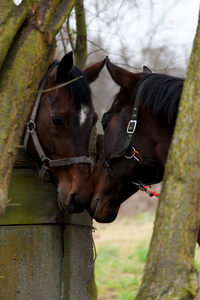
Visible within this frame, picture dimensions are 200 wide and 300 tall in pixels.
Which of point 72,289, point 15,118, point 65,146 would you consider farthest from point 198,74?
point 72,289

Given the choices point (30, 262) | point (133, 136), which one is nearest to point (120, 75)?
point (133, 136)

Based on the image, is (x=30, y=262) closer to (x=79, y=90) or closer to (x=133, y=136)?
(x=133, y=136)

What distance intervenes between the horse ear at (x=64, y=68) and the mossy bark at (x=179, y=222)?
A: 1420mm

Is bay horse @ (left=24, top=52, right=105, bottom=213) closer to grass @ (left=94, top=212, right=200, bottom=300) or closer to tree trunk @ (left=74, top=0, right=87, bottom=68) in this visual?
grass @ (left=94, top=212, right=200, bottom=300)

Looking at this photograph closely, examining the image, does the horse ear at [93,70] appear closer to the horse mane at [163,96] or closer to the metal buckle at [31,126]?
the horse mane at [163,96]

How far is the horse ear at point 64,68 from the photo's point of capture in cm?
329

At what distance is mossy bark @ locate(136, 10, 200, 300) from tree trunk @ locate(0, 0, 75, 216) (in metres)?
0.91

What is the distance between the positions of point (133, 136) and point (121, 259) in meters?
5.98

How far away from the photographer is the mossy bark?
6.47 ft

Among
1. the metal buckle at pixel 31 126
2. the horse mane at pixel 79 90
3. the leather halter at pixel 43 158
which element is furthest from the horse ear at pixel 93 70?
the metal buckle at pixel 31 126

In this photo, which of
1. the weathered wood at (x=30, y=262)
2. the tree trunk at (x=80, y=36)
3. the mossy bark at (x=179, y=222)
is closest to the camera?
the mossy bark at (x=179, y=222)

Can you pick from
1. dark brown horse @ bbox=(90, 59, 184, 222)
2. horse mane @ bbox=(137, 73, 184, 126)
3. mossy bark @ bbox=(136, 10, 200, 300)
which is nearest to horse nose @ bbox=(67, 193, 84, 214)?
dark brown horse @ bbox=(90, 59, 184, 222)

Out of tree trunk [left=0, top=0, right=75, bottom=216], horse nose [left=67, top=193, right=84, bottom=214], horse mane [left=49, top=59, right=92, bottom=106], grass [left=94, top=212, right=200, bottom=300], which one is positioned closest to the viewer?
tree trunk [left=0, top=0, right=75, bottom=216]

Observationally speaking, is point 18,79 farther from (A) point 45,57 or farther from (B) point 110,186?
(B) point 110,186
